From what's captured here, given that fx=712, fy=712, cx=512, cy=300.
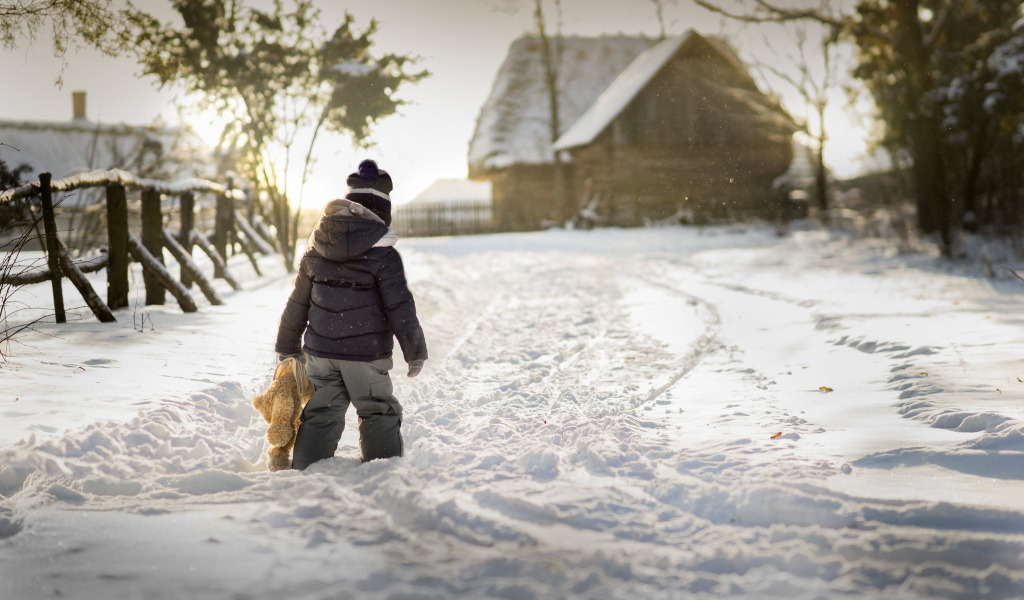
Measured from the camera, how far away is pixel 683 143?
985 inches

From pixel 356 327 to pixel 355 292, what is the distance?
0.17m

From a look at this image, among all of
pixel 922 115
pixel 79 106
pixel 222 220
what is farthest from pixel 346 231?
pixel 79 106

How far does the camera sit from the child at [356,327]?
3416mm

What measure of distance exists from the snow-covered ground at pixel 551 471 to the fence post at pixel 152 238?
949mm

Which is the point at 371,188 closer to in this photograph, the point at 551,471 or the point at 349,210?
the point at 349,210

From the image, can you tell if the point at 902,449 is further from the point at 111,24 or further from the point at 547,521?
the point at 111,24

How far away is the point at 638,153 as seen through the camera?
24500 mm

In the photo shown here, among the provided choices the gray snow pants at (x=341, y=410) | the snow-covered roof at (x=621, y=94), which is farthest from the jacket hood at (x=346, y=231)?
the snow-covered roof at (x=621, y=94)

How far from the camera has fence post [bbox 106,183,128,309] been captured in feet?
21.9

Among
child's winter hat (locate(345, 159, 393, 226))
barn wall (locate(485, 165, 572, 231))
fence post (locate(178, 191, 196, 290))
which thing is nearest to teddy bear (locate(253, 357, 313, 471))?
child's winter hat (locate(345, 159, 393, 226))

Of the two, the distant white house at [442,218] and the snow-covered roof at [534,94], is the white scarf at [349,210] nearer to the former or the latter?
the snow-covered roof at [534,94]

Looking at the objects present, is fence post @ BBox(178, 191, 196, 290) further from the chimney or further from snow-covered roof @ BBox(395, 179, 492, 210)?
snow-covered roof @ BBox(395, 179, 492, 210)

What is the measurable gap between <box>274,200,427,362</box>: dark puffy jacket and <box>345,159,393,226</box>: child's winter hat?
12cm

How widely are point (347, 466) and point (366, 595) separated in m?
1.29
